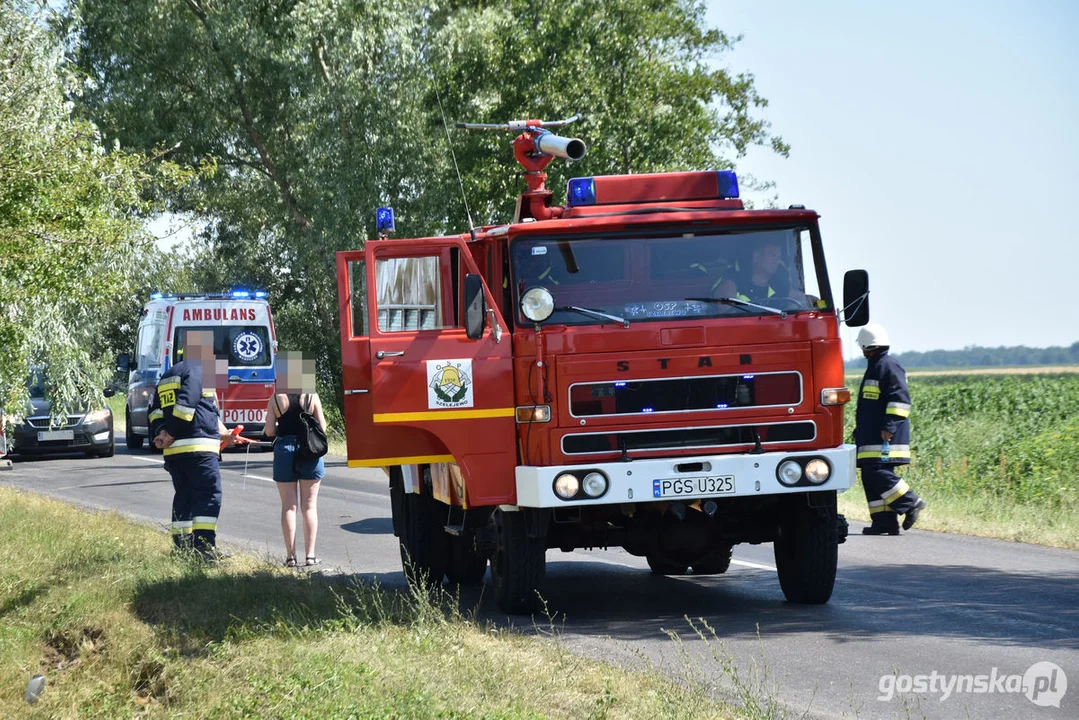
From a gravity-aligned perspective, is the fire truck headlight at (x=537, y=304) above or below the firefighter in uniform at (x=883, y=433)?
above

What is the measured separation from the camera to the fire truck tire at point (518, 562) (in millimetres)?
8469

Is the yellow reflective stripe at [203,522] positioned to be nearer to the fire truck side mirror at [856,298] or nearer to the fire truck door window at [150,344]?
the fire truck side mirror at [856,298]

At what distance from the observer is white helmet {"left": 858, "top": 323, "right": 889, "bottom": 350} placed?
1259cm

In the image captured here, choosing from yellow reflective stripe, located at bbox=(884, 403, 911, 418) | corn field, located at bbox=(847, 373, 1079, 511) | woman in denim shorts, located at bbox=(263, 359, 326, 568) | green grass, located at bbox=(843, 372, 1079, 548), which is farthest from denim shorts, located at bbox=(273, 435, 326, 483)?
corn field, located at bbox=(847, 373, 1079, 511)

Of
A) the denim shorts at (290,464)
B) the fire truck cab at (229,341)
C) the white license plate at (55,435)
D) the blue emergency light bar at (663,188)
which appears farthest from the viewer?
the fire truck cab at (229,341)

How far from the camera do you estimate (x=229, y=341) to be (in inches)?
1058

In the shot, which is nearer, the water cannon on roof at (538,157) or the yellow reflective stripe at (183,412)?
the water cannon on roof at (538,157)

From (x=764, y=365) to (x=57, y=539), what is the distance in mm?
6986

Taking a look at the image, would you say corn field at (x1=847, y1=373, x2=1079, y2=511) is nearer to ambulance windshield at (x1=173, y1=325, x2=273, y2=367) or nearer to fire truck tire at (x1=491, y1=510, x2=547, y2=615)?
fire truck tire at (x1=491, y1=510, x2=547, y2=615)

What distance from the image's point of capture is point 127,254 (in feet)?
51.8

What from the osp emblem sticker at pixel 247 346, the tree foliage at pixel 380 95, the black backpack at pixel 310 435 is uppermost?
the tree foliage at pixel 380 95

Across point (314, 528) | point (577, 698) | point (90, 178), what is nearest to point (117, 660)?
point (314, 528)

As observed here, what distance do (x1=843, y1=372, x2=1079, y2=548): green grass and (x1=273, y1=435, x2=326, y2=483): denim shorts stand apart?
243 inches

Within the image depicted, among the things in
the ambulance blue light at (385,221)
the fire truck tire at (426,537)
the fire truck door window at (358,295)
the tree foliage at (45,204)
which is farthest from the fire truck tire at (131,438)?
the fire truck door window at (358,295)
